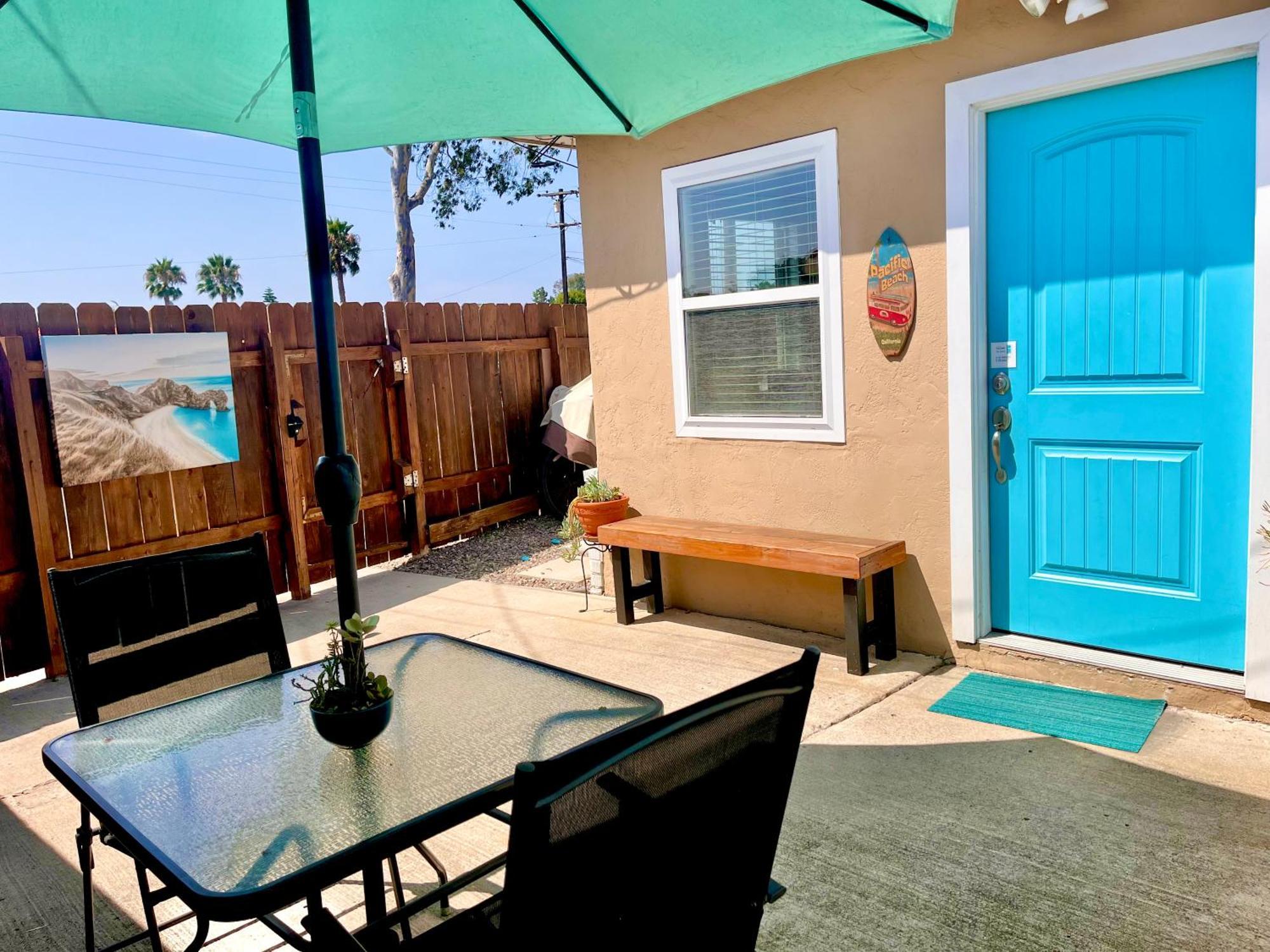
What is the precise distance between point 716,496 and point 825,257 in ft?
4.38

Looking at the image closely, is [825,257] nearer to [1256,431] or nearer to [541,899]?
[1256,431]

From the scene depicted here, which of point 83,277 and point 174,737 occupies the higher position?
point 83,277

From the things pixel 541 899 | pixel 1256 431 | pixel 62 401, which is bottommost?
pixel 541 899

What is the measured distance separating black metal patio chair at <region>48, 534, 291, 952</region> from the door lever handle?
2825 mm

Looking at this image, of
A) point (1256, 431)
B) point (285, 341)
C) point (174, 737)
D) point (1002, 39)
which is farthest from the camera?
point (285, 341)

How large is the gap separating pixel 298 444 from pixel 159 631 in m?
3.88

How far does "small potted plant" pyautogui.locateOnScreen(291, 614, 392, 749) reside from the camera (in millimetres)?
1713

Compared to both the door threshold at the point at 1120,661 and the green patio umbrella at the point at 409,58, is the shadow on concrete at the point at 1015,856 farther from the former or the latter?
the green patio umbrella at the point at 409,58

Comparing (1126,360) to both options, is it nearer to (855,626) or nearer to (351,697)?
(855,626)

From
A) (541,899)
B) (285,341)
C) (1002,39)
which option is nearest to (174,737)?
(541,899)

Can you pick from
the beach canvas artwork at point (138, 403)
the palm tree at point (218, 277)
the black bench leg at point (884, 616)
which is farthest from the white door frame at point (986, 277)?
the palm tree at point (218, 277)

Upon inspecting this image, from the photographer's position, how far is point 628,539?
4.77m

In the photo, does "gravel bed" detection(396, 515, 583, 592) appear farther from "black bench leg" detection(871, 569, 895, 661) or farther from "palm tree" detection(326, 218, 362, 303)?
"palm tree" detection(326, 218, 362, 303)

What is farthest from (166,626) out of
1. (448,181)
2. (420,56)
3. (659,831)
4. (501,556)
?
(448,181)
